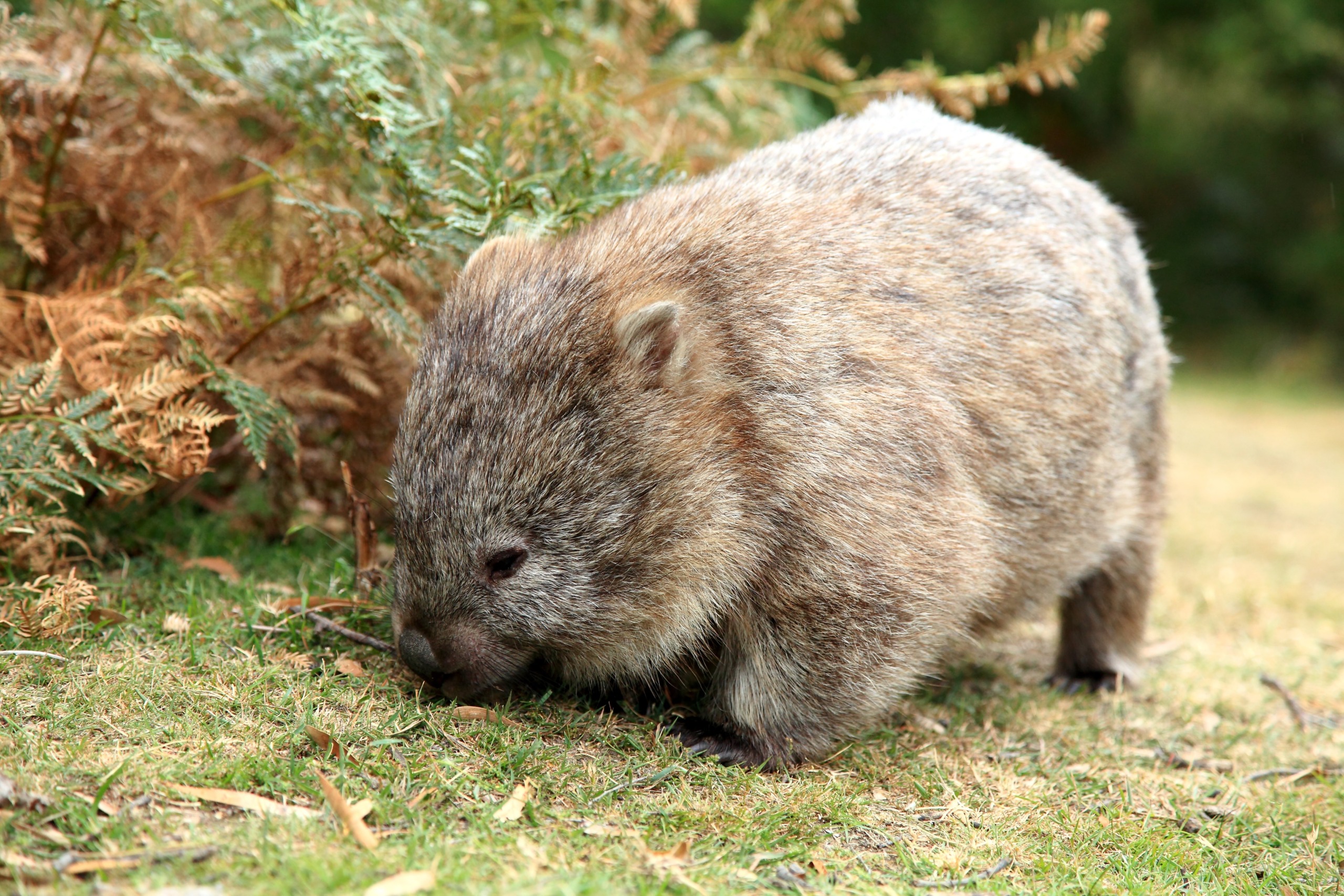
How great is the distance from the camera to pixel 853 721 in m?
3.72

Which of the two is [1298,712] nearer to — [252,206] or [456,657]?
[456,657]

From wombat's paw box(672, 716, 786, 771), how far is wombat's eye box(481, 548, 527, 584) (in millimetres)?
767

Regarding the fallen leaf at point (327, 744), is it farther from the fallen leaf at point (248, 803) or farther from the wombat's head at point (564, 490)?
the wombat's head at point (564, 490)

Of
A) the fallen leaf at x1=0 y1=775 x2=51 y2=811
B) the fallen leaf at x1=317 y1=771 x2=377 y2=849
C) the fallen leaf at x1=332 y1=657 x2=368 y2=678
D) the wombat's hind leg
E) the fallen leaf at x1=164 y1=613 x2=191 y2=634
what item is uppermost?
the fallen leaf at x1=0 y1=775 x2=51 y2=811

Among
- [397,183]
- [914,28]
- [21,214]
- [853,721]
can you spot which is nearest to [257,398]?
[397,183]

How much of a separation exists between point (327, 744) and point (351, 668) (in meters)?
0.46

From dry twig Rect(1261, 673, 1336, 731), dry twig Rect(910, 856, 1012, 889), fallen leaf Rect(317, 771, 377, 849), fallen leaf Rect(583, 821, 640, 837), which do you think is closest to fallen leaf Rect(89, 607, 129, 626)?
fallen leaf Rect(317, 771, 377, 849)

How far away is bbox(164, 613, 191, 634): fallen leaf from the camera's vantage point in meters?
3.62

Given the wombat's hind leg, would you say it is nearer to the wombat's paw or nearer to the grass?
the grass

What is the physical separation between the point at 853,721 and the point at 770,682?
1.09 feet

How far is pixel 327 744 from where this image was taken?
3098 millimetres

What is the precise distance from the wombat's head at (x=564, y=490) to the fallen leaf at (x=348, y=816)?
579mm

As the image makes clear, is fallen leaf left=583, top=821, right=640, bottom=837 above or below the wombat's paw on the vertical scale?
above

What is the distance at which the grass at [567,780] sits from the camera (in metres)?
2.69
